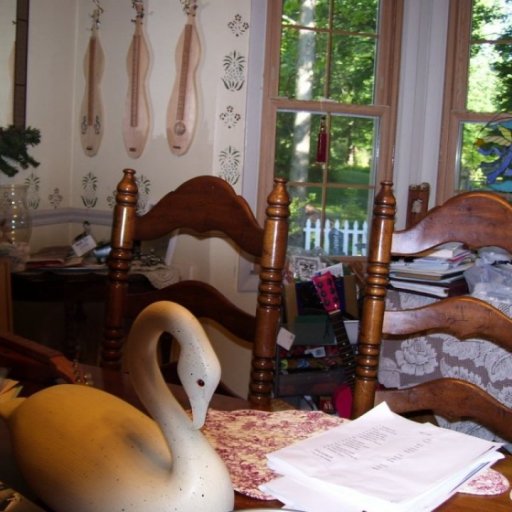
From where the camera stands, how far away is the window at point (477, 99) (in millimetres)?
3152

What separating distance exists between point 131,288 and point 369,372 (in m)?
1.58

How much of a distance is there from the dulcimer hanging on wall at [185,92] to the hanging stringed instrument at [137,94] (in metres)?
0.12

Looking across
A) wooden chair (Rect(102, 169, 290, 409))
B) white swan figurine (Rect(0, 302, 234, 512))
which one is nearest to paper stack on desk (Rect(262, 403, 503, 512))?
white swan figurine (Rect(0, 302, 234, 512))

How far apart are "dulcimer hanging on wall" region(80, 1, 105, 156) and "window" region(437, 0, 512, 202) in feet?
4.94

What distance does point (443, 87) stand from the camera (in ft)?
10.6

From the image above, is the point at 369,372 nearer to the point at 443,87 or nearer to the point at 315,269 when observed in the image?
the point at 315,269

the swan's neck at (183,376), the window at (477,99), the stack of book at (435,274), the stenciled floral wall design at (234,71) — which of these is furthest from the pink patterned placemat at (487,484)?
the window at (477,99)

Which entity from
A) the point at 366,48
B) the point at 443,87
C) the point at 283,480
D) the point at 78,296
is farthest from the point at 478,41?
the point at 283,480

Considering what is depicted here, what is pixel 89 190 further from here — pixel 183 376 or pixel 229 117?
pixel 183 376

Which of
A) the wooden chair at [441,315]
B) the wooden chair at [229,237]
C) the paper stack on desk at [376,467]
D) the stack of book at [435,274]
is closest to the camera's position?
the paper stack on desk at [376,467]

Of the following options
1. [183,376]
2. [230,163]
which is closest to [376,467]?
[183,376]

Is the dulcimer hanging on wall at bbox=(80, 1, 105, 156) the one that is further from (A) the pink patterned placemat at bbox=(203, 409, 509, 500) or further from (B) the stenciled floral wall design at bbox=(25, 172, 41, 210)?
(A) the pink patterned placemat at bbox=(203, 409, 509, 500)

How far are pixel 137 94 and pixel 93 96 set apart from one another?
0.74 feet

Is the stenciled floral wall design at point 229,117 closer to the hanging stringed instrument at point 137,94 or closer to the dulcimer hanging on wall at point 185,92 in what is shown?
the dulcimer hanging on wall at point 185,92
